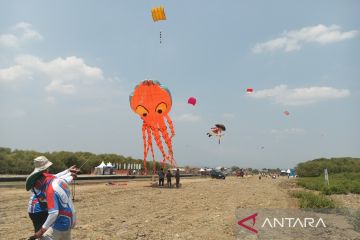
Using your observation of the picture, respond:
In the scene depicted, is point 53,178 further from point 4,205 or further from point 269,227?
point 4,205

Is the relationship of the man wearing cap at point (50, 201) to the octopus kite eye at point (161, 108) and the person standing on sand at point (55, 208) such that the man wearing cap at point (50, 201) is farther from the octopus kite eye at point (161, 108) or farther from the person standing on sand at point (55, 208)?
the octopus kite eye at point (161, 108)

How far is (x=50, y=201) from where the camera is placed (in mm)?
5953

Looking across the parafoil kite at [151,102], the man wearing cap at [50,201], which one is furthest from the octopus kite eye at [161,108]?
the man wearing cap at [50,201]

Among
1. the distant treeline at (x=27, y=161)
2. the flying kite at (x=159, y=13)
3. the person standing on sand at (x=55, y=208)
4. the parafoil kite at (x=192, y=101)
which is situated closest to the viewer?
the person standing on sand at (x=55, y=208)

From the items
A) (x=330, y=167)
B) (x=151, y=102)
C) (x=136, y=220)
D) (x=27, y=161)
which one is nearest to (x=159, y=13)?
(x=151, y=102)

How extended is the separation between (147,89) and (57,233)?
29871mm

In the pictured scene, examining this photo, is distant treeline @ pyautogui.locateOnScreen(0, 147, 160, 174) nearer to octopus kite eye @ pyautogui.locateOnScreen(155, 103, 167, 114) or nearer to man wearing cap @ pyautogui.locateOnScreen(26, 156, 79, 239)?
octopus kite eye @ pyautogui.locateOnScreen(155, 103, 167, 114)

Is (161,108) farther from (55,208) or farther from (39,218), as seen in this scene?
(55,208)

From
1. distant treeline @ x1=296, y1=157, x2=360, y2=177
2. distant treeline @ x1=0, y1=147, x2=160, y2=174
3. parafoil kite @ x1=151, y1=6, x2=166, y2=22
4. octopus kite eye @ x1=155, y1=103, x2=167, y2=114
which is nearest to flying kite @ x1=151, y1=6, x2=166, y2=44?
parafoil kite @ x1=151, y1=6, x2=166, y2=22

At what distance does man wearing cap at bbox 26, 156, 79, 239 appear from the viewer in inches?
235

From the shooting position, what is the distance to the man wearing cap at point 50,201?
5.97 meters

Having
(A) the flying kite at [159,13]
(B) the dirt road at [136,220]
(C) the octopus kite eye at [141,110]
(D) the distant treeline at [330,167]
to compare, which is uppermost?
(A) the flying kite at [159,13]

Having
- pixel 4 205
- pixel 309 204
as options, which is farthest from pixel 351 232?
pixel 4 205

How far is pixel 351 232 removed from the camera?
11609 millimetres
